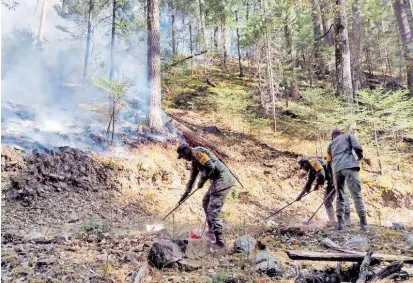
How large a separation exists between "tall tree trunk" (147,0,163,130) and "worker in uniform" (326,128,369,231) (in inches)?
258

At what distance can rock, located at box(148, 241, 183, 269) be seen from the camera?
4188 millimetres

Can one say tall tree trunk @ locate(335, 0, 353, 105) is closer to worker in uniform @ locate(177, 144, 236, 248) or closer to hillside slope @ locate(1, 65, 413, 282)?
hillside slope @ locate(1, 65, 413, 282)

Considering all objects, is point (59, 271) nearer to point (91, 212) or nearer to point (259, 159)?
point (91, 212)

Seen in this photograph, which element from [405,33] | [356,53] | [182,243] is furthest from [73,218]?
[356,53]

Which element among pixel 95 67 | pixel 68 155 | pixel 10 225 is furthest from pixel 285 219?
pixel 95 67

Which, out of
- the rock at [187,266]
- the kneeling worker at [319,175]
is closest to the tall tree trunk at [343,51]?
the kneeling worker at [319,175]

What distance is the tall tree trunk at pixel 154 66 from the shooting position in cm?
1176

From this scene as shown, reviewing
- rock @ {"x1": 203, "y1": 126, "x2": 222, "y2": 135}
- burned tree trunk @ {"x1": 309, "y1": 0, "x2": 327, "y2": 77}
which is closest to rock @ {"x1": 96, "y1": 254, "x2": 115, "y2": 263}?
rock @ {"x1": 203, "y1": 126, "x2": 222, "y2": 135}

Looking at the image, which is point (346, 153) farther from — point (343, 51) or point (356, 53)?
point (356, 53)

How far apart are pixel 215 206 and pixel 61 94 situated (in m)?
11.9

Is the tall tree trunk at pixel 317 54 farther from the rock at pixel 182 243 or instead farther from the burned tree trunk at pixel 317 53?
the rock at pixel 182 243

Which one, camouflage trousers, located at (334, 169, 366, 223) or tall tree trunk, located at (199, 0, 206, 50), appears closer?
camouflage trousers, located at (334, 169, 366, 223)

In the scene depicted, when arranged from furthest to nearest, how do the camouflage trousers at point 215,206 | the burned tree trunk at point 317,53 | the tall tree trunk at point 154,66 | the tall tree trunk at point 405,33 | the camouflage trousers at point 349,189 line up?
the burned tree trunk at point 317,53
the tall tree trunk at point 405,33
the tall tree trunk at point 154,66
the camouflage trousers at point 349,189
the camouflage trousers at point 215,206

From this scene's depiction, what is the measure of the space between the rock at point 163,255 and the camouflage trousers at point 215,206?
1.05m
